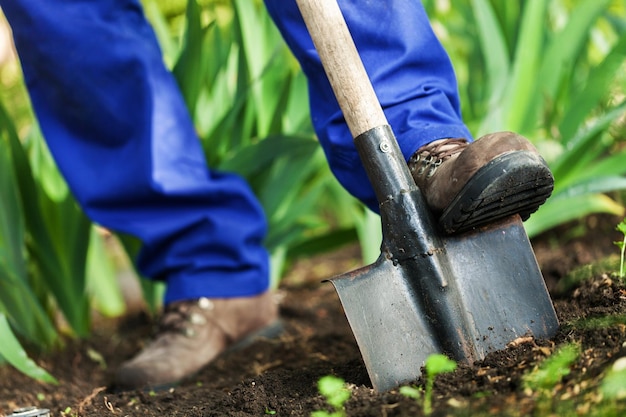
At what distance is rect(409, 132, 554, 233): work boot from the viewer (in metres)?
0.89

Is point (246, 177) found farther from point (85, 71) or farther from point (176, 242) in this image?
point (85, 71)

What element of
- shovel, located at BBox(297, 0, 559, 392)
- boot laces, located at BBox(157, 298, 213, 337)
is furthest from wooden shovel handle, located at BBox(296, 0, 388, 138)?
boot laces, located at BBox(157, 298, 213, 337)

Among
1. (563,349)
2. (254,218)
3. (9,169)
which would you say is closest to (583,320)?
(563,349)

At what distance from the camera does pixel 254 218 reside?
60.3 inches

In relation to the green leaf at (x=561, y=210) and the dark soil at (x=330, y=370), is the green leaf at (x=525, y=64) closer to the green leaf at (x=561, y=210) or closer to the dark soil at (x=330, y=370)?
the green leaf at (x=561, y=210)

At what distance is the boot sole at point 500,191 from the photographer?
89 centimetres

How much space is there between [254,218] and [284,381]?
531 mm

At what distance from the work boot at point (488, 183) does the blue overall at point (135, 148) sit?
38 centimetres

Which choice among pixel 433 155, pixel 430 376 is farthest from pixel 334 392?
pixel 433 155

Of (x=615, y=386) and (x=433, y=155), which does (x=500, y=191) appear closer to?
(x=433, y=155)

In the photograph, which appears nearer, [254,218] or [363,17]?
[363,17]

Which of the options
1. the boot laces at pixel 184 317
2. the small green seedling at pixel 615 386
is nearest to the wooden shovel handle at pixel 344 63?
the small green seedling at pixel 615 386

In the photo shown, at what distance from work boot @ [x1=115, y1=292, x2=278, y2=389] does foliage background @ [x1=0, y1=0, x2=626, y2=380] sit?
225 millimetres

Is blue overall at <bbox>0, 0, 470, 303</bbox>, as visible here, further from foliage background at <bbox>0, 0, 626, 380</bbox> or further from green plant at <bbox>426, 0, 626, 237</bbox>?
green plant at <bbox>426, 0, 626, 237</bbox>
